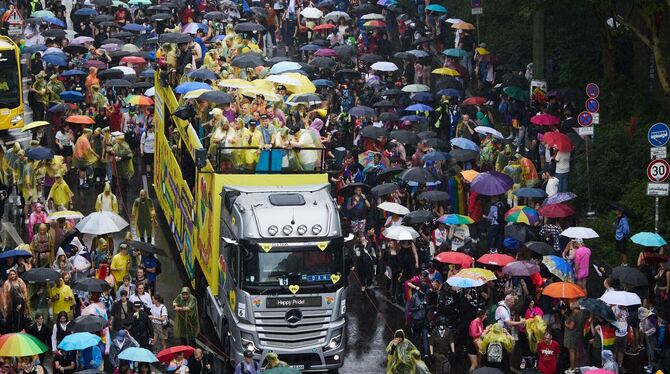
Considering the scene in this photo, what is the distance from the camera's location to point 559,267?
28219 mm

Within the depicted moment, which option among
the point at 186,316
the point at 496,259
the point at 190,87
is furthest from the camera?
the point at 190,87

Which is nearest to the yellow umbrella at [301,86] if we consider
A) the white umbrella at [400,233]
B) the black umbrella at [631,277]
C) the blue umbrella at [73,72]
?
the blue umbrella at [73,72]

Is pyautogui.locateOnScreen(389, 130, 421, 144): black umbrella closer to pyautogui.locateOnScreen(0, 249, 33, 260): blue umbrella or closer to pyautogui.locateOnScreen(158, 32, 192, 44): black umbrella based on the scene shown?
pyautogui.locateOnScreen(158, 32, 192, 44): black umbrella

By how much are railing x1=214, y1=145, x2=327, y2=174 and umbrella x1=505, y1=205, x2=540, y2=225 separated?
14.6 feet

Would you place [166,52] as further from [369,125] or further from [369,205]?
[369,205]

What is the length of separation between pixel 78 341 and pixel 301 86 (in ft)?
52.3

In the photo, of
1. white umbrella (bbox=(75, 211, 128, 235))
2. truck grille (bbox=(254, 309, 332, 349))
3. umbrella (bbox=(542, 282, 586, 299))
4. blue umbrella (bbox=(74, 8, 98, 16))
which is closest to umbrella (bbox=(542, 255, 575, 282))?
umbrella (bbox=(542, 282, 586, 299))

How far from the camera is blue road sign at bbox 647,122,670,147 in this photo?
29125mm

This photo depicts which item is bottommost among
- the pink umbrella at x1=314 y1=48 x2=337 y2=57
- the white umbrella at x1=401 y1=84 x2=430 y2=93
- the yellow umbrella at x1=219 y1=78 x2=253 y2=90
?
the white umbrella at x1=401 y1=84 x2=430 y2=93

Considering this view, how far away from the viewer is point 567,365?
27.0 meters

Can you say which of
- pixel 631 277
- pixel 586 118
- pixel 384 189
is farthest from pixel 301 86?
pixel 631 277

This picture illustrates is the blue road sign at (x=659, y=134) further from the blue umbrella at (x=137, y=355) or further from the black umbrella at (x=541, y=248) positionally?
the blue umbrella at (x=137, y=355)

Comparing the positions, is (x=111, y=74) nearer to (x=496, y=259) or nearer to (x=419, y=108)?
(x=419, y=108)

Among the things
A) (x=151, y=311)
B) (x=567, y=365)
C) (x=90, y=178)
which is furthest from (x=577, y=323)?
(x=90, y=178)
